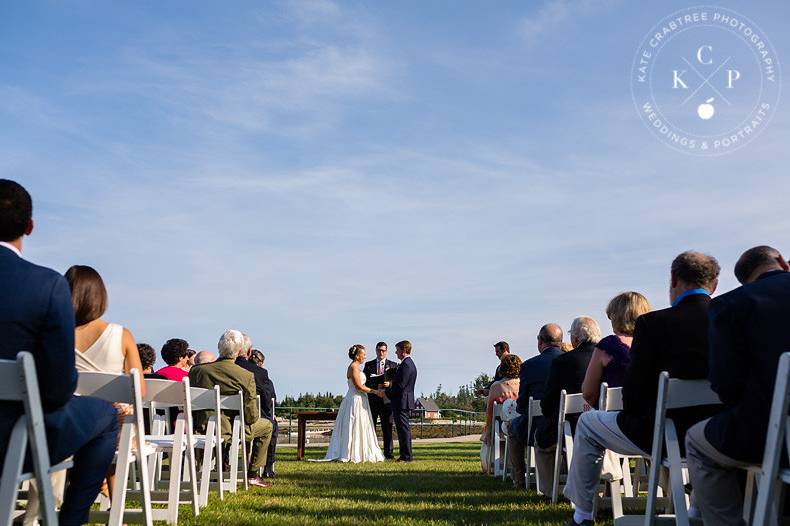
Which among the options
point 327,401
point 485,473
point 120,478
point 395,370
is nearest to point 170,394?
point 120,478

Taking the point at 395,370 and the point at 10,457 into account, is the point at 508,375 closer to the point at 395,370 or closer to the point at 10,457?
the point at 395,370

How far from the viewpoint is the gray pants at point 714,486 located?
168 inches

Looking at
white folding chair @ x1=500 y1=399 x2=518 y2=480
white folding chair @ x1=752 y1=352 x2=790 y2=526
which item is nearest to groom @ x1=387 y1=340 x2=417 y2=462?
white folding chair @ x1=500 y1=399 x2=518 y2=480

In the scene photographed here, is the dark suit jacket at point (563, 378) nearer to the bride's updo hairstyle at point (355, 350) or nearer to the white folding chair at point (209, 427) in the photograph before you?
the white folding chair at point (209, 427)

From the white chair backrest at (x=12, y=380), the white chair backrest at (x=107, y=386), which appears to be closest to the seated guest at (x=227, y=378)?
the white chair backrest at (x=107, y=386)

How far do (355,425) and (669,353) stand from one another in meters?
13.6

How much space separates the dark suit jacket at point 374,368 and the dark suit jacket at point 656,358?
1343 centimetres

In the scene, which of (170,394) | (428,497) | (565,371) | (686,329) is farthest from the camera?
(428,497)

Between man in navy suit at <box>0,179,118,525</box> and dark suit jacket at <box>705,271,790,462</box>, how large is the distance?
9.99 ft

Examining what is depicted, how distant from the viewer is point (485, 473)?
43.7ft

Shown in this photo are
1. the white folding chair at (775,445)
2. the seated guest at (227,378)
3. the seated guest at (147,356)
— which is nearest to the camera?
the white folding chair at (775,445)

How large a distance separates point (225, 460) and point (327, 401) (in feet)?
89.8

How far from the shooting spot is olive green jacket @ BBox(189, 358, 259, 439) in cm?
998

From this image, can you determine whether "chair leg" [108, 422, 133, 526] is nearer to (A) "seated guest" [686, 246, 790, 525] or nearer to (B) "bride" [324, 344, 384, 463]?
(A) "seated guest" [686, 246, 790, 525]
